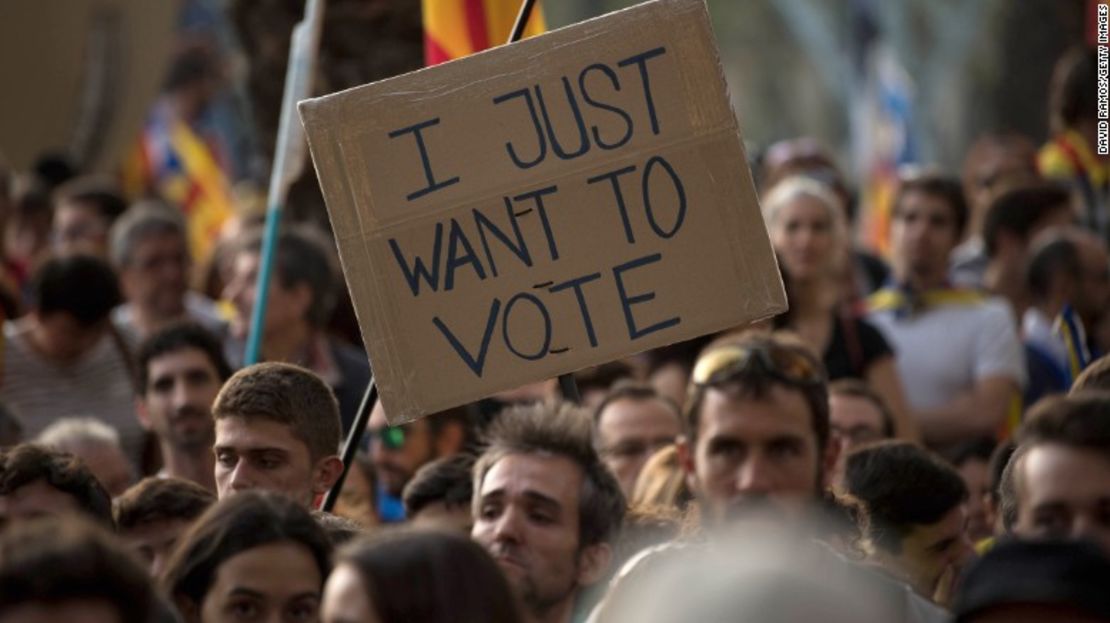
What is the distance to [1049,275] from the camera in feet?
33.7

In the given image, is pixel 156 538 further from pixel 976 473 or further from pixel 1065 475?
pixel 976 473

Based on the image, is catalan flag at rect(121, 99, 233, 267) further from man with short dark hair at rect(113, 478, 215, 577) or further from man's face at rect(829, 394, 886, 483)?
man with short dark hair at rect(113, 478, 215, 577)

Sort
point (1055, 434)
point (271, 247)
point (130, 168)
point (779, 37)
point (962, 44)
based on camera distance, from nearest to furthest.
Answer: point (1055, 434) < point (271, 247) < point (130, 168) < point (962, 44) < point (779, 37)

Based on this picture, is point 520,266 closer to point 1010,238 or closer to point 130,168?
point 1010,238

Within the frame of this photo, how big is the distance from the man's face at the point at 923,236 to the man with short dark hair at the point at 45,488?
15.9ft

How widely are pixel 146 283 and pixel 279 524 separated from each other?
600cm

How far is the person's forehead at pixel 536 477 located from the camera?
21.1ft

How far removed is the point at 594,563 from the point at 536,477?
0.25 metres

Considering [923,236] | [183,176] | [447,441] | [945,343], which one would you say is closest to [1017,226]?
[923,236]

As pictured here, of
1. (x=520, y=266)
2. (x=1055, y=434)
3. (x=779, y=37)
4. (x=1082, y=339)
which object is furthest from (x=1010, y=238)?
(x=779, y=37)

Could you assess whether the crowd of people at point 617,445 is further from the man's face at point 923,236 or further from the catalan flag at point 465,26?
the catalan flag at point 465,26

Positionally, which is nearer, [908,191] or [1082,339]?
[1082,339]

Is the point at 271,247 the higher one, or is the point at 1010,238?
the point at 271,247

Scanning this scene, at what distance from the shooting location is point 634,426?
851 centimetres
